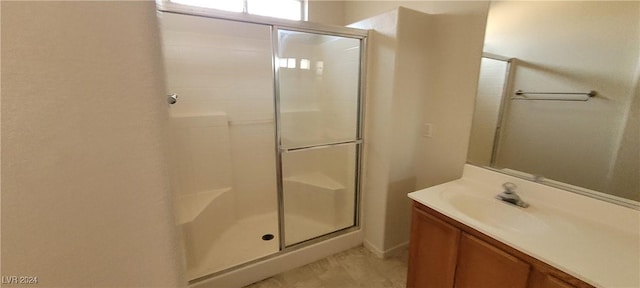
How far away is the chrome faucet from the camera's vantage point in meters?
1.50

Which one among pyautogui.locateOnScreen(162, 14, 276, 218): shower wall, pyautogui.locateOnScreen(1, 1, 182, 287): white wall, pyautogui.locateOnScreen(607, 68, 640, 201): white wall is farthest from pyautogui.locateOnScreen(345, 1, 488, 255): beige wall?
pyautogui.locateOnScreen(1, 1, 182, 287): white wall

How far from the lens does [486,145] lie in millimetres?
1781

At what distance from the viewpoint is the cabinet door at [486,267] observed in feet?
3.69

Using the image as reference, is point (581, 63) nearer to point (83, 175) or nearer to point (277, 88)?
point (277, 88)

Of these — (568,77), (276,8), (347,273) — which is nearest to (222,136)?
(276,8)

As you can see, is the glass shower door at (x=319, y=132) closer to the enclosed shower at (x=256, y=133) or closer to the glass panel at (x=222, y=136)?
the enclosed shower at (x=256, y=133)

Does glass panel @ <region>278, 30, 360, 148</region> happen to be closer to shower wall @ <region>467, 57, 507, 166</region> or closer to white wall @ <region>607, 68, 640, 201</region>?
shower wall @ <region>467, 57, 507, 166</region>

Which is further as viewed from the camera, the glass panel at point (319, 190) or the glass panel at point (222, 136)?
the glass panel at point (319, 190)

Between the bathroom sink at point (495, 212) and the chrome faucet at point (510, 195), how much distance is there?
0.03 m

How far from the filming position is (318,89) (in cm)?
267

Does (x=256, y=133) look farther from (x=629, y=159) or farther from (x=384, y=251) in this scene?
(x=629, y=159)

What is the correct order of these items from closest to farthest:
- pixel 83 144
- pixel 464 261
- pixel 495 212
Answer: pixel 83 144, pixel 464 261, pixel 495 212

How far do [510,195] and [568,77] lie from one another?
713 millimetres

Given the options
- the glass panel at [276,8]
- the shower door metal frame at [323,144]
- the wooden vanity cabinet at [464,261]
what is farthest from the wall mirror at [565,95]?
the glass panel at [276,8]
